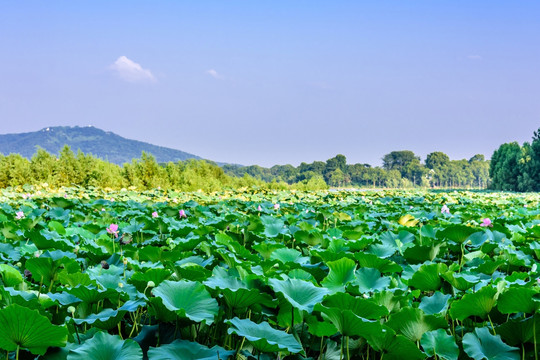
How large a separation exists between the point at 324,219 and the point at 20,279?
3261 millimetres

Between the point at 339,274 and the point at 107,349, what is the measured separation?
0.87 metres

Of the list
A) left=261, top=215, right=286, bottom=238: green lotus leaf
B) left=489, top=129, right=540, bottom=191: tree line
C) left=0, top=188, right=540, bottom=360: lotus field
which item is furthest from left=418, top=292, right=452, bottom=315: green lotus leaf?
left=489, top=129, right=540, bottom=191: tree line

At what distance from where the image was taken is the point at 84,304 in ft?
4.37

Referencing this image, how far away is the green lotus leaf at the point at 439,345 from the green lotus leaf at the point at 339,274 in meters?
0.40

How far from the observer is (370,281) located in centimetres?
166

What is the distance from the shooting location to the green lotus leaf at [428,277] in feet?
5.38

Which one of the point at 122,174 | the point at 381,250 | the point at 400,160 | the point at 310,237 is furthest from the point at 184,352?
the point at 400,160

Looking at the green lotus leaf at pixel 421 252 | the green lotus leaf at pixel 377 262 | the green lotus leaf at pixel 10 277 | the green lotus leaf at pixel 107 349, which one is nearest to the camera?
the green lotus leaf at pixel 107 349

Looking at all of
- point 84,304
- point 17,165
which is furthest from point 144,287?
point 17,165

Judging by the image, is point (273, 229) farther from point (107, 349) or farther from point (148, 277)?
point (107, 349)

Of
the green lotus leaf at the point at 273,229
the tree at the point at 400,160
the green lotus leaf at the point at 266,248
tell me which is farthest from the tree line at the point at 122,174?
the tree at the point at 400,160

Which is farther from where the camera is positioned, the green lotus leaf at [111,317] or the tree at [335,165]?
the tree at [335,165]

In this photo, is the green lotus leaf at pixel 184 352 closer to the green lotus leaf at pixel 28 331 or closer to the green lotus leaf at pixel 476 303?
the green lotus leaf at pixel 28 331

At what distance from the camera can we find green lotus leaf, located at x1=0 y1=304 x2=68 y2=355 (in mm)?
909
